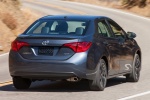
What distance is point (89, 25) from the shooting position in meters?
11.7

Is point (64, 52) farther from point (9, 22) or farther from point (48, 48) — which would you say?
point (9, 22)

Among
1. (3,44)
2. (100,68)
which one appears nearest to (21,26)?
(3,44)

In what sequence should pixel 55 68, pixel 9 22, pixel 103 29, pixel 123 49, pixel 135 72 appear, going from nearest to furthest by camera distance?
pixel 55 68, pixel 103 29, pixel 123 49, pixel 135 72, pixel 9 22

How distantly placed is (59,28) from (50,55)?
3.16 ft

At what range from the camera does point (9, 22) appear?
2956cm

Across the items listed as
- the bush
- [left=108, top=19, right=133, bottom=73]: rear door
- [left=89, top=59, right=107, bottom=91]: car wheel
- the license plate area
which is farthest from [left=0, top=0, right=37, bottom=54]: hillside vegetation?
the license plate area

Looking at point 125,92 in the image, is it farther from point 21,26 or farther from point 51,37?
point 21,26

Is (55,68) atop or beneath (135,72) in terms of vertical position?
atop

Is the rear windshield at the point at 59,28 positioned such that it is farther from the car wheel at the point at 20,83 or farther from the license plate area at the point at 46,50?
the car wheel at the point at 20,83

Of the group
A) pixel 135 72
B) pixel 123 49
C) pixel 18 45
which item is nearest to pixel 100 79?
pixel 123 49

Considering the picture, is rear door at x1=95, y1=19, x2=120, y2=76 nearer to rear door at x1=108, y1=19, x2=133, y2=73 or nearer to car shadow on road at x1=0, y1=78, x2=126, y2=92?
rear door at x1=108, y1=19, x2=133, y2=73

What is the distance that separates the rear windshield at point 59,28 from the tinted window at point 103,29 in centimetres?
42

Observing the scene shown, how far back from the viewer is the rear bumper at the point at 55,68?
431 inches

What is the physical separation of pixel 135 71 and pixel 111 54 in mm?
1806
